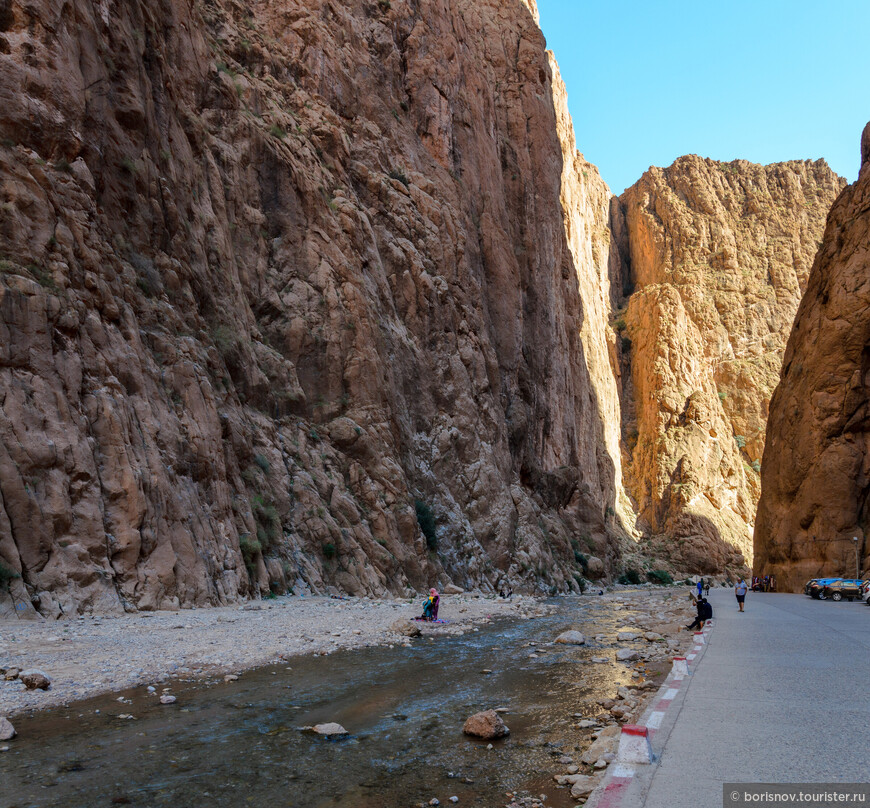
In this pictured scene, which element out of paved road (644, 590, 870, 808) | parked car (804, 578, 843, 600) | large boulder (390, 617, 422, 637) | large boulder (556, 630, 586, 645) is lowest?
parked car (804, 578, 843, 600)

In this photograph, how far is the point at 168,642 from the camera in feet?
35.0

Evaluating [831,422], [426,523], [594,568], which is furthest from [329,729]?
[594,568]

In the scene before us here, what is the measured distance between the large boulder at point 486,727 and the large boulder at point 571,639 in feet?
Answer: 27.7

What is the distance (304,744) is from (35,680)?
3.47m

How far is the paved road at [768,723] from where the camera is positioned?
4.32 metres

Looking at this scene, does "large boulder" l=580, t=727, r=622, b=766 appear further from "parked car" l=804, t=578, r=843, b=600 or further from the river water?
"parked car" l=804, t=578, r=843, b=600

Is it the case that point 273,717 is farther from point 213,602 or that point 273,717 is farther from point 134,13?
point 134,13

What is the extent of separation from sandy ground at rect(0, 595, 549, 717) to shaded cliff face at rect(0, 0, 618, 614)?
1.23m

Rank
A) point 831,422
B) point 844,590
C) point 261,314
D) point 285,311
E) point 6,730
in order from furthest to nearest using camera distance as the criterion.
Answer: point 831,422 < point 844,590 < point 285,311 < point 261,314 < point 6,730

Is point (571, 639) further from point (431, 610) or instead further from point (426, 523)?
point (426, 523)

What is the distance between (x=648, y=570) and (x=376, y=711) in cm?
5314

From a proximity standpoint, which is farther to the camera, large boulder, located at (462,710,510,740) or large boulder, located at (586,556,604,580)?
large boulder, located at (586,556,604,580)

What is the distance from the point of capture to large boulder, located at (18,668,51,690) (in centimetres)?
786

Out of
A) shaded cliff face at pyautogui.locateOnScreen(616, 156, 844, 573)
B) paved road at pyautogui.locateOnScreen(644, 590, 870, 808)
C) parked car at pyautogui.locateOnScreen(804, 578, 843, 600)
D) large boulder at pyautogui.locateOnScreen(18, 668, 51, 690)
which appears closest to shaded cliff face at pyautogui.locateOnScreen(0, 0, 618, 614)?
large boulder at pyautogui.locateOnScreen(18, 668, 51, 690)
